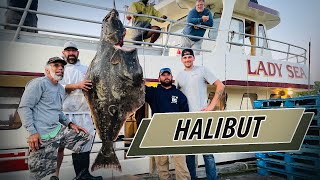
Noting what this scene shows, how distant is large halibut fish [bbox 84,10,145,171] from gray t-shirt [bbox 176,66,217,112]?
29.3 inches

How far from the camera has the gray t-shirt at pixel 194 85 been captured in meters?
3.07

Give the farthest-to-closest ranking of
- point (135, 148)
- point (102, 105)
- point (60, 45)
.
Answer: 1. point (60, 45)
2. point (135, 148)
3. point (102, 105)

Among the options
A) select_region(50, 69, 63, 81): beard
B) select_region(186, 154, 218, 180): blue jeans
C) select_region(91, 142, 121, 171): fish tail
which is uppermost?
select_region(50, 69, 63, 81): beard

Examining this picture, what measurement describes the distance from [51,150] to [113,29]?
1.32 m

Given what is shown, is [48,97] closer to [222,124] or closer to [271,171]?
[222,124]

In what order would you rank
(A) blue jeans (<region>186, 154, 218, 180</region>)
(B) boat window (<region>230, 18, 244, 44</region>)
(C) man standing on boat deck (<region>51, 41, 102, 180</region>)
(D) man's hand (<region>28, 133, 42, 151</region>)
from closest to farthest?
(D) man's hand (<region>28, 133, 42, 151</region>), (C) man standing on boat deck (<region>51, 41, 102, 180</region>), (A) blue jeans (<region>186, 154, 218, 180</region>), (B) boat window (<region>230, 18, 244, 44</region>)

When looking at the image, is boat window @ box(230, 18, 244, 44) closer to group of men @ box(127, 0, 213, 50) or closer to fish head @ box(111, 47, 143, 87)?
group of men @ box(127, 0, 213, 50)

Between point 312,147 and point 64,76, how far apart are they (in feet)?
9.55

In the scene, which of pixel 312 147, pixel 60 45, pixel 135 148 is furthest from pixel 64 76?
pixel 312 147

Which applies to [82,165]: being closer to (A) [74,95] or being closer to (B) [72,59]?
(A) [74,95]

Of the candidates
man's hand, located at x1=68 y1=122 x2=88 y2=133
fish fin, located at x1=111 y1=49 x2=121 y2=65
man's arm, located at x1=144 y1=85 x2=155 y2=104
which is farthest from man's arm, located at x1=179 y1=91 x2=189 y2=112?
man's hand, located at x1=68 y1=122 x2=88 y2=133

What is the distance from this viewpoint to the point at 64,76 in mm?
2775

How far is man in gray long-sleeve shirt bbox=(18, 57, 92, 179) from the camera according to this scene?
2.58m

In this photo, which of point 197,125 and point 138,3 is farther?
point 138,3
